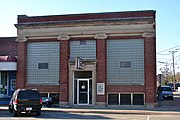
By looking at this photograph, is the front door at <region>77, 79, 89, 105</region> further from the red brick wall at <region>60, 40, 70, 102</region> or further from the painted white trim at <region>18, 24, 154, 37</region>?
the painted white trim at <region>18, 24, 154, 37</region>

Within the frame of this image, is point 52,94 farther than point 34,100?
Yes

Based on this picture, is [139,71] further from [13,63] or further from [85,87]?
[13,63]

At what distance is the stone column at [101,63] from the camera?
28.1 m

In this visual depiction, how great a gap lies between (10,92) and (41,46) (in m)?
6.14

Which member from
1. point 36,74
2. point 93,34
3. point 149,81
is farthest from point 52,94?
point 149,81

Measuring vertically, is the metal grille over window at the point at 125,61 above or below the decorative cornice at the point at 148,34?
below

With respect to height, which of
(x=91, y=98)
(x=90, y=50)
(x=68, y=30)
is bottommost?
(x=91, y=98)

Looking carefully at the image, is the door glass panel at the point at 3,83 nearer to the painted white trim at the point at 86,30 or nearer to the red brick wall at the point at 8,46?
the red brick wall at the point at 8,46

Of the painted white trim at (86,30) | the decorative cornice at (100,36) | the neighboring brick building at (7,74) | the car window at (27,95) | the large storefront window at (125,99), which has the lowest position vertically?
the large storefront window at (125,99)

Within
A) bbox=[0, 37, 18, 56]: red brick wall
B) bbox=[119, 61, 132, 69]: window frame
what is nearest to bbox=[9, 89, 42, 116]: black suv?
bbox=[119, 61, 132, 69]: window frame

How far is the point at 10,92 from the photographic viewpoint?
32.7 metres

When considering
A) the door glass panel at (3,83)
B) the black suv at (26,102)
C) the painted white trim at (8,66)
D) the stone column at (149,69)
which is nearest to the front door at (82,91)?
the stone column at (149,69)

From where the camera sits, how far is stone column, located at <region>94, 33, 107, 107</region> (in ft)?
92.1

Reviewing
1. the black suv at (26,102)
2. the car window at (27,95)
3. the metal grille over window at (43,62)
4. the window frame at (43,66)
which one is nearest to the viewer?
the black suv at (26,102)
